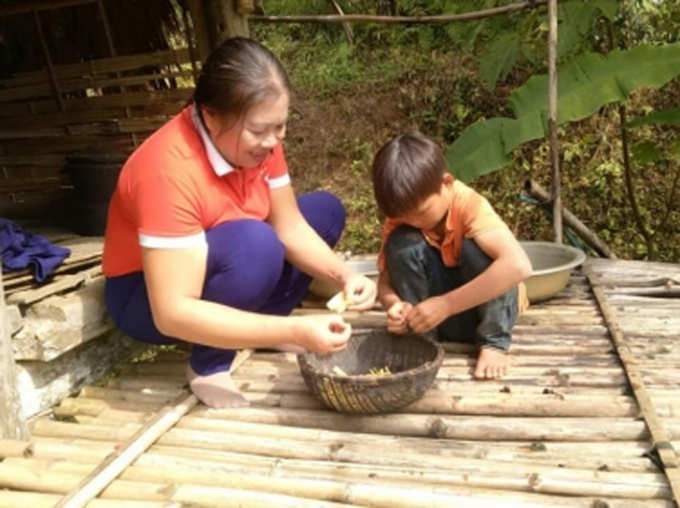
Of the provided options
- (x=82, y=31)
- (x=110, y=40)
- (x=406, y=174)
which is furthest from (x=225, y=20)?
(x=406, y=174)

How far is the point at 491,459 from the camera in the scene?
188 cm

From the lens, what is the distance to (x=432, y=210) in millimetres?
2307

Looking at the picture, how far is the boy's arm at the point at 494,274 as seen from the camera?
7.42 feet

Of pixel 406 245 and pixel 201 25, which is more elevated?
pixel 201 25

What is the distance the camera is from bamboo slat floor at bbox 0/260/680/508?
1.73 meters

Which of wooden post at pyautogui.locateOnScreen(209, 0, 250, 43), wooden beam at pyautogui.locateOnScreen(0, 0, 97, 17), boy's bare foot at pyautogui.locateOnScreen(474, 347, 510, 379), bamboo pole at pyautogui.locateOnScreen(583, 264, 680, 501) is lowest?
bamboo pole at pyautogui.locateOnScreen(583, 264, 680, 501)

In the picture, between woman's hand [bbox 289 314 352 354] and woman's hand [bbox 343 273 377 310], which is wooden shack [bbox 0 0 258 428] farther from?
woman's hand [bbox 289 314 352 354]

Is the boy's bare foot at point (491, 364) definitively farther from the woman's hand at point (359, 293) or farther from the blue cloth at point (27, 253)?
the blue cloth at point (27, 253)

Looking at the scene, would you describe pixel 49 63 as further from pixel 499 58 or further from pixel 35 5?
pixel 499 58

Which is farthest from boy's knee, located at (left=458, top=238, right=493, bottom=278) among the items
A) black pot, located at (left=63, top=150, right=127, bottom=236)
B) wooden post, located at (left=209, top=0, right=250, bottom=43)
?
black pot, located at (left=63, top=150, right=127, bottom=236)

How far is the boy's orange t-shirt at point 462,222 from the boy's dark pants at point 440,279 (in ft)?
0.09

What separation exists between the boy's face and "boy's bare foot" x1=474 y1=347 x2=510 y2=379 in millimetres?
446

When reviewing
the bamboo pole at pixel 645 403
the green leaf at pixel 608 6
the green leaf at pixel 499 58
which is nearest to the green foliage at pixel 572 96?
the green leaf at pixel 608 6

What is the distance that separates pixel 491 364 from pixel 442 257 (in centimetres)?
38
